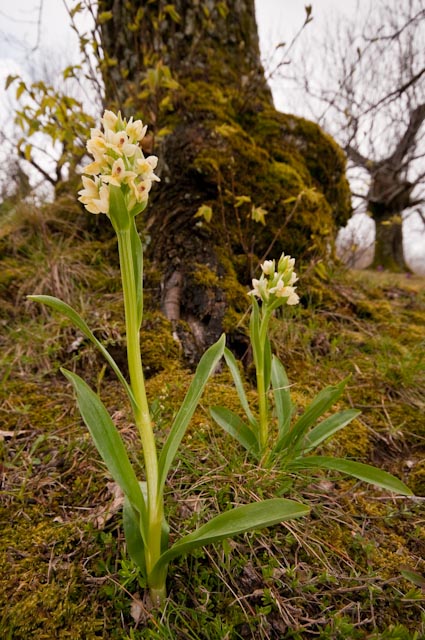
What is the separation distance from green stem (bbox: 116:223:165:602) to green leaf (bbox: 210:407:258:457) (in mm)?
390

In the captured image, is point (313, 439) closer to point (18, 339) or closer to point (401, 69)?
point (18, 339)

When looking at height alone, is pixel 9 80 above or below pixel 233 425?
above

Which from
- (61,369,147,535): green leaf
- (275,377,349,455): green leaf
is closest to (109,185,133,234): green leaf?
(61,369,147,535): green leaf

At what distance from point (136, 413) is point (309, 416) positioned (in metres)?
0.54

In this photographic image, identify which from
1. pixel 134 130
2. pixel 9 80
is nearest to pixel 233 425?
pixel 134 130

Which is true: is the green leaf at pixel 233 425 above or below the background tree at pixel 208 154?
below

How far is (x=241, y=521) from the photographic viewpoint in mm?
789

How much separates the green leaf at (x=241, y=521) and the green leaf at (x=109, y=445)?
0.10 m

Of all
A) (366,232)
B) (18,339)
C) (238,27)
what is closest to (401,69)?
(366,232)

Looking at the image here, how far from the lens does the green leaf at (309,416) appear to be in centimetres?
114

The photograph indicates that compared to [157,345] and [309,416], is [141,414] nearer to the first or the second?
[309,416]

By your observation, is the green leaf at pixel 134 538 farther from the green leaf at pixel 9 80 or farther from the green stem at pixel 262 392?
the green leaf at pixel 9 80

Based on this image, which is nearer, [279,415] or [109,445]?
[109,445]

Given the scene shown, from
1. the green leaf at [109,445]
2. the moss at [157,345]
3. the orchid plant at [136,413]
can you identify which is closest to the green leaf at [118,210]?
the orchid plant at [136,413]
